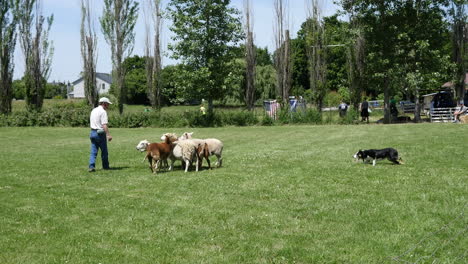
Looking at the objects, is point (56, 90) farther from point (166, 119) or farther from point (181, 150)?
point (181, 150)

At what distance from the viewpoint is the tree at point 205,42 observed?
110 ft

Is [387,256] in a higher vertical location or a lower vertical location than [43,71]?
lower

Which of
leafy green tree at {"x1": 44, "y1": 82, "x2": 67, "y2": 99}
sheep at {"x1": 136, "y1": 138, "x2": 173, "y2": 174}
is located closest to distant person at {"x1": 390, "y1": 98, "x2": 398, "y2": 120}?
sheep at {"x1": 136, "y1": 138, "x2": 173, "y2": 174}

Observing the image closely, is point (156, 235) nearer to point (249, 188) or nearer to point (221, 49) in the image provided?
point (249, 188)

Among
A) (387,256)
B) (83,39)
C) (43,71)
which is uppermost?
(83,39)

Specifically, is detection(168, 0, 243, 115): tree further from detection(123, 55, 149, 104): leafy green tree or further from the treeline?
detection(123, 55, 149, 104): leafy green tree

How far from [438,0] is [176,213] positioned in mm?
29347

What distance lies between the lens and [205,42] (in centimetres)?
3384

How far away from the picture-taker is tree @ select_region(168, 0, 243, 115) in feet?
110

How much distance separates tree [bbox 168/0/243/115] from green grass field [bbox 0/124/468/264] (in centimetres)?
2153

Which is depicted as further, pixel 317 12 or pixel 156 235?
pixel 317 12

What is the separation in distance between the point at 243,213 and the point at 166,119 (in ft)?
90.0

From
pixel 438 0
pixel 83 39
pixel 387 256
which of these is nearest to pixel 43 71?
pixel 83 39

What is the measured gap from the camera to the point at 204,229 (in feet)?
21.4
